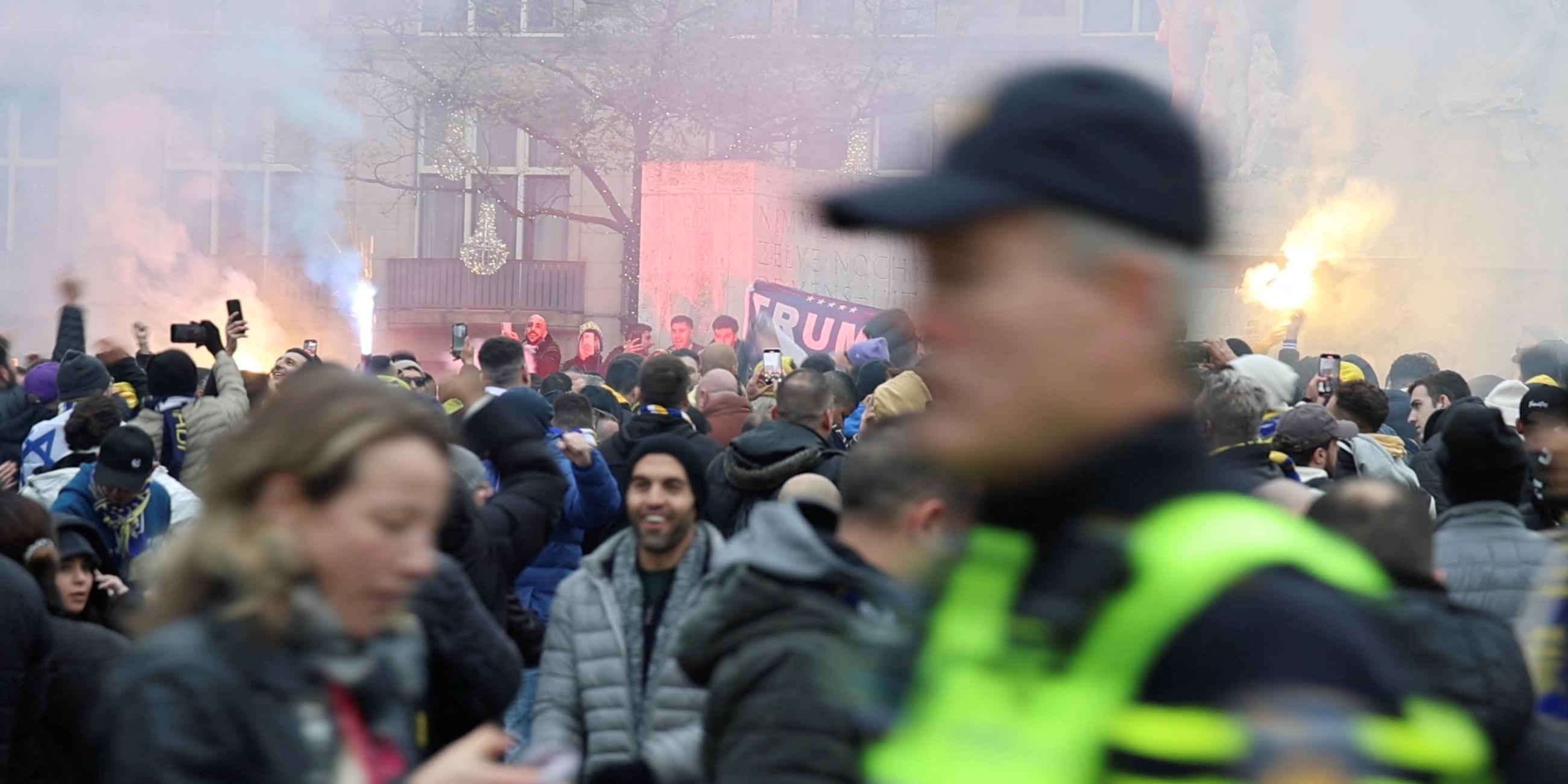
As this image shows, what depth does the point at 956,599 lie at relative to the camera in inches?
50.4

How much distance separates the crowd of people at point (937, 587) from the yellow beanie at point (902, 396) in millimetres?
1316

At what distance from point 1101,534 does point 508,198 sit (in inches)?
1145

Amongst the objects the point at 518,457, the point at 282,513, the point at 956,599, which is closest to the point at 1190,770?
the point at 956,599

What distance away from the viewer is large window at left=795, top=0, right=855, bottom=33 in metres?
24.2

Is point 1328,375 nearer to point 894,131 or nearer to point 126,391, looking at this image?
point 126,391

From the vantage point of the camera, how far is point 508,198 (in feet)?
97.2

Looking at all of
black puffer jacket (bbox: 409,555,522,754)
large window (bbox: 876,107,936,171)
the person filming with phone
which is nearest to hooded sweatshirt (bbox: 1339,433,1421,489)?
black puffer jacket (bbox: 409,555,522,754)

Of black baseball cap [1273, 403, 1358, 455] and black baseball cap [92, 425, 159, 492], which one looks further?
black baseball cap [92, 425, 159, 492]

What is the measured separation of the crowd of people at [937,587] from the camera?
107 centimetres

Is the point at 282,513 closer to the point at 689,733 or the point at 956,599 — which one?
the point at 956,599

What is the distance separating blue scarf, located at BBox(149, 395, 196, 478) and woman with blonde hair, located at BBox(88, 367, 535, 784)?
543 cm

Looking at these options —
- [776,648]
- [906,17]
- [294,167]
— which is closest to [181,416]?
[776,648]

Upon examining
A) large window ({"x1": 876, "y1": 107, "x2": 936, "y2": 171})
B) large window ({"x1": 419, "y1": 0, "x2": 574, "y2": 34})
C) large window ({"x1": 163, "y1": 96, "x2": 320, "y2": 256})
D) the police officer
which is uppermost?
large window ({"x1": 419, "y1": 0, "x2": 574, "y2": 34})

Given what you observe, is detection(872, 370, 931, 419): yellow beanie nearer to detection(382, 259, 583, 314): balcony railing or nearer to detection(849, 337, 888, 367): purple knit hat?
detection(849, 337, 888, 367): purple knit hat
